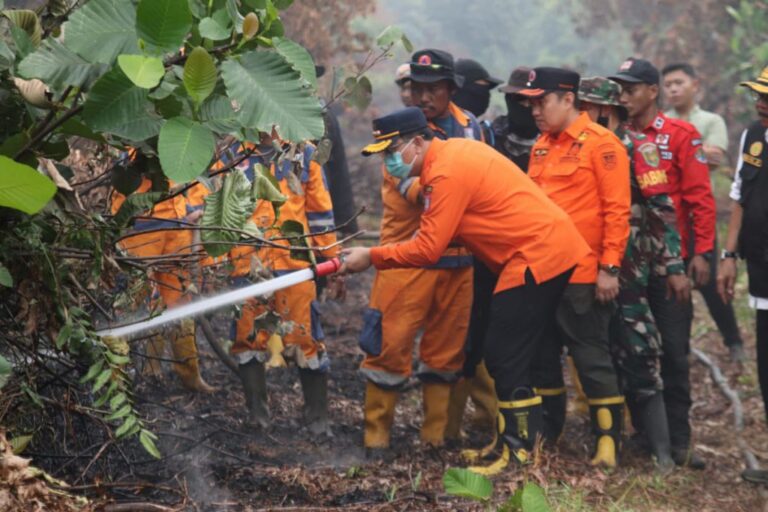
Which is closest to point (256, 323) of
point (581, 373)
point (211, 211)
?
point (211, 211)

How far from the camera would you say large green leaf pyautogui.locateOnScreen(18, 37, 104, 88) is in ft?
9.38

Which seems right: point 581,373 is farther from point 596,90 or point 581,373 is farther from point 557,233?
point 596,90

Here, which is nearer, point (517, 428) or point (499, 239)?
point (499, 239)

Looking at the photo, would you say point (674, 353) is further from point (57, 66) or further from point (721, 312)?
point (57, 66)

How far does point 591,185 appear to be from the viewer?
598cm

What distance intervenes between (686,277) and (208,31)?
4183mm

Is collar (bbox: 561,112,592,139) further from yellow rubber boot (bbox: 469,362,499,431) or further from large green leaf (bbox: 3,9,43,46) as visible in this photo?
large green leaf (bbox: 3,9,43,46)

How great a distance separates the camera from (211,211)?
11.6 feet

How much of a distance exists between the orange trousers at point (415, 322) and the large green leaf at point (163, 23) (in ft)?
11.1

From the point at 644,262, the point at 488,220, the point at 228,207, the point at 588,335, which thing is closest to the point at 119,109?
Answer: the point at 228,207

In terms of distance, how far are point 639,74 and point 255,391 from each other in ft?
9.50

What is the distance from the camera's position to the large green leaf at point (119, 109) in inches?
113

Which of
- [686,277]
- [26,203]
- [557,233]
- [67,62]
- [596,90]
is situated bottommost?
[686,277]

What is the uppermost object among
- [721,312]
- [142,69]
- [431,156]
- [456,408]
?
[142,69]
